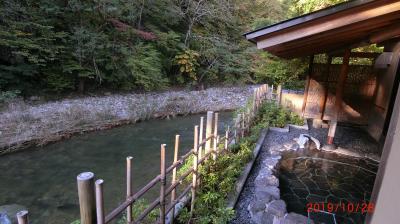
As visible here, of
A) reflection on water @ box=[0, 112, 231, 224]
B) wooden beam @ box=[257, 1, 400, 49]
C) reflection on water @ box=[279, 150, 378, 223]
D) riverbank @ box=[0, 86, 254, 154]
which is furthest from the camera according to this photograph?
riverbank @ box=[0, 86, 254, 154]

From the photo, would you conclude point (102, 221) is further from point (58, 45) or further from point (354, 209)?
point (58, 45)

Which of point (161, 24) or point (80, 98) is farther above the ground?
point (161, 24)

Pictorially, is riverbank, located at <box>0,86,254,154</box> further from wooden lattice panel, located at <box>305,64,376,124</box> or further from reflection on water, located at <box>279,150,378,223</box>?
reflection on water, located at <box>279,150,378,223</box>

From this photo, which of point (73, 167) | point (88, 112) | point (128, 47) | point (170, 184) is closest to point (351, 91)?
point (170, 184)

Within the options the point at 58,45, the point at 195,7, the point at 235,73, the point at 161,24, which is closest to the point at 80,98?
the point at 58,45

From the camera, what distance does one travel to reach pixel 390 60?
21.3ft

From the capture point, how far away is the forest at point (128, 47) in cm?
1010

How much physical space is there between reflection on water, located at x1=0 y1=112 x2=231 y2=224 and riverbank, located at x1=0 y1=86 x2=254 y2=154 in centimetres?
44

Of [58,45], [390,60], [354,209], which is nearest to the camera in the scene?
[354,209]

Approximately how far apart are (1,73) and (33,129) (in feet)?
9.51

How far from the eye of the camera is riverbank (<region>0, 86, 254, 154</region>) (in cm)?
844

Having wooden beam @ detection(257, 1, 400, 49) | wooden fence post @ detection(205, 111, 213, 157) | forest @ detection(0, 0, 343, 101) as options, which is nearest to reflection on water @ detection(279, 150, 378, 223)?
wooden fence post @ detection(205, 111, 213, 157)

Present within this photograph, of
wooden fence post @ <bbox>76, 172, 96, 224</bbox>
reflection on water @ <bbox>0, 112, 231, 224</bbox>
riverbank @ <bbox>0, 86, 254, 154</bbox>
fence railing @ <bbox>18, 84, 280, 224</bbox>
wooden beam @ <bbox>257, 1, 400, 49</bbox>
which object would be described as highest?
wooden beam @ <bbox>257, 1, 400, 49</bbox>

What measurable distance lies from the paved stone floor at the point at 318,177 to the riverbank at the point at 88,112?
6.76 metres
